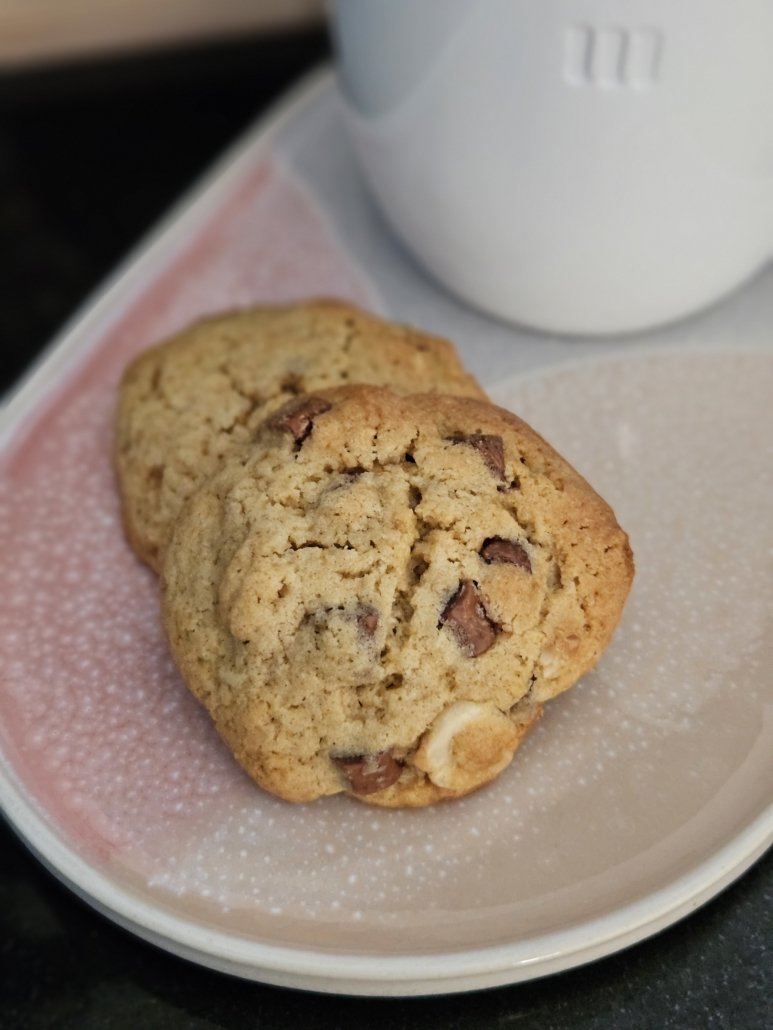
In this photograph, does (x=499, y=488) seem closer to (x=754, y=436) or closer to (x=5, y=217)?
(x=754, y=436)

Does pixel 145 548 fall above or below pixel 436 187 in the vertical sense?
below

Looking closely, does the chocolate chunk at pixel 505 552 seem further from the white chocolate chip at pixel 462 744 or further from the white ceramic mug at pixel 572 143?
the white ceramic mug at pixel 572 143

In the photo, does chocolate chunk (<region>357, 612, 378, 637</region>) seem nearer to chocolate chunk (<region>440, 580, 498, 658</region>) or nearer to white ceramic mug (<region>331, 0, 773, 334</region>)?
chocolate chunk (<region>440, 580, 498, 658</region>)

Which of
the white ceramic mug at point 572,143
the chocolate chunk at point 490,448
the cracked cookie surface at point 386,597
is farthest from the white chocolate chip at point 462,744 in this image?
the white ceramic mug at point 572,143

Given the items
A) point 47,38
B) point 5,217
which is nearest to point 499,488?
point 5,217

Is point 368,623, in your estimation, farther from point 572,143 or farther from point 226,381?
point 572,143
